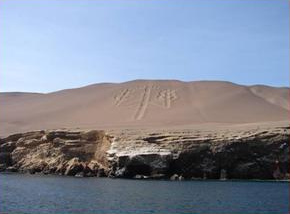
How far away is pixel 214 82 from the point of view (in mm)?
126438

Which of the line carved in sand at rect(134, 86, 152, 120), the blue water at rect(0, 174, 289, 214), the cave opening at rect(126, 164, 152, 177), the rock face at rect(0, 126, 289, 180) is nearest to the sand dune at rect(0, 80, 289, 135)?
the line carved in sand at rect(134, 86, 152, 120)

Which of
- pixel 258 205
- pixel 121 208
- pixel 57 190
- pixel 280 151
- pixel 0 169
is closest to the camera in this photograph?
pixel 121 208

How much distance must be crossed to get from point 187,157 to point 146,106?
46688 mm

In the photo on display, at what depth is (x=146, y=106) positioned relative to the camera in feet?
341

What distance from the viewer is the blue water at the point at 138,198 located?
31.8 m

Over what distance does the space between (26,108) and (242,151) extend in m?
71.6

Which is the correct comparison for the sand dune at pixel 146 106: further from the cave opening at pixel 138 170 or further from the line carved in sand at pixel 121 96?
the cave opening at pixel 138 170

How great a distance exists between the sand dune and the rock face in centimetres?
2035

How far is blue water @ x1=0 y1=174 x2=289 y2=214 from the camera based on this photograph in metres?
31.8

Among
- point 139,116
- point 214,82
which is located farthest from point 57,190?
point 214,82

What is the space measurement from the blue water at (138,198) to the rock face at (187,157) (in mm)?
8015

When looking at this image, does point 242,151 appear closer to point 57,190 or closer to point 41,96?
point 57,190

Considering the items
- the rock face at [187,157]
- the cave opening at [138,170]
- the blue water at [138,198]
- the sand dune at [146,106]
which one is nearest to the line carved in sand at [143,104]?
the sand dune at [146,106]

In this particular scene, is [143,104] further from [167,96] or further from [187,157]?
[187,157]
